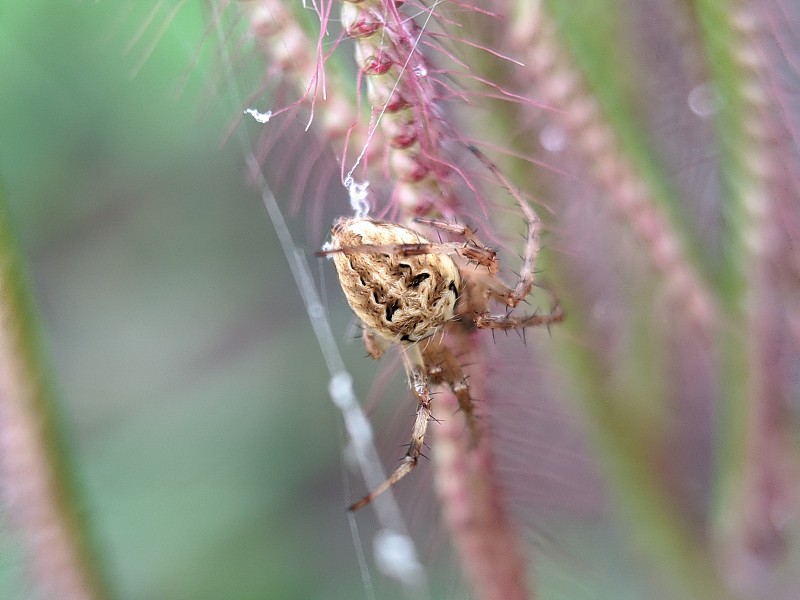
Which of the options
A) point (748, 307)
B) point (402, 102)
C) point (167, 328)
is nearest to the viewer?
point (402, 102)

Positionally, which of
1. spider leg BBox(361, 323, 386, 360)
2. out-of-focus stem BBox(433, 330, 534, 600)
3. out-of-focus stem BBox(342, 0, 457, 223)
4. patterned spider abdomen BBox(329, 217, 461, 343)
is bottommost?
out-of-focus stem BBox(433, 330, 534, 600)

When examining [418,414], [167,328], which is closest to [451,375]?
[418,414]

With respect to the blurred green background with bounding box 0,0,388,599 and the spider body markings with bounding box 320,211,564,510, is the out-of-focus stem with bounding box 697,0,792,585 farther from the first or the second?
the blurred green background with bounding box 0,0,388,599

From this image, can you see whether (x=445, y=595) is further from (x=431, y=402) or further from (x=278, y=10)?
(x=278, y=10)

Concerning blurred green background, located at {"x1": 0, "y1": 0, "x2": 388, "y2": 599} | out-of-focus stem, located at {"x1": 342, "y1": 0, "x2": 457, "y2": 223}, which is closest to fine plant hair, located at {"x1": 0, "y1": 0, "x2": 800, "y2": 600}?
out-of-focus stem, located at {"x1": 342, "y1": 0, "x2": 457, "y2": 223}

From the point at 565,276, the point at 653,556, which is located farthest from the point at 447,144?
the point at 653,556

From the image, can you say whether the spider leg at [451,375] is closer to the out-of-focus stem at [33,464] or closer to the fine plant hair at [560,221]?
the fine plant hair at [560,221]

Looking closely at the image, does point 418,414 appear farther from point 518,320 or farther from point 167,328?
point 167,328
